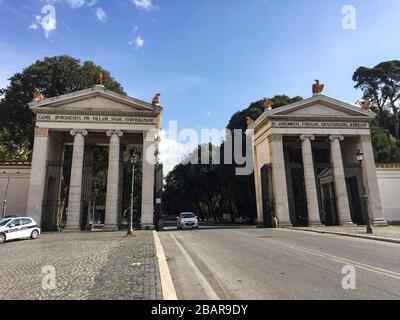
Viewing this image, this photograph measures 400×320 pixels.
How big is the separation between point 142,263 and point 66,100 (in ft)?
82.3

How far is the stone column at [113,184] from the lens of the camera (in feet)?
98.6

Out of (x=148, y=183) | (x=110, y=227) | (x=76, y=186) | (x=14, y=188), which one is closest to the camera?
(x=110, y=227)

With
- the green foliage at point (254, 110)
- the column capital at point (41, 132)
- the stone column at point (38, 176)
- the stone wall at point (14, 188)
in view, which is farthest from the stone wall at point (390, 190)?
the stone wall at point (14, 188)

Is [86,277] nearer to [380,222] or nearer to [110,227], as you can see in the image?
[110,227]

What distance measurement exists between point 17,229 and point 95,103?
1410 centimetres

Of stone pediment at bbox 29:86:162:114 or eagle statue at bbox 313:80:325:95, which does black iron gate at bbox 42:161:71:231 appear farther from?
eagle statue at bbox 313:80:325:95

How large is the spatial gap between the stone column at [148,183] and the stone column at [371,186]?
1984cm

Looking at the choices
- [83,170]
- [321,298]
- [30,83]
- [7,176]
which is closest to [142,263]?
[321,298]

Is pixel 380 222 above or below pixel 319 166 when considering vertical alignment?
below

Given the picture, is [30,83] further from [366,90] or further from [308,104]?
[366,90]

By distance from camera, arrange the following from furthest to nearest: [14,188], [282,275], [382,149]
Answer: [382,149] → [14,188] → [282,275]

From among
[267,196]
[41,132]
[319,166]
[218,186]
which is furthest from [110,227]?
[218,186]

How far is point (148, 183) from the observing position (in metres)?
31.0

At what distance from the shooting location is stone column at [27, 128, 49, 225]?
2969cm
